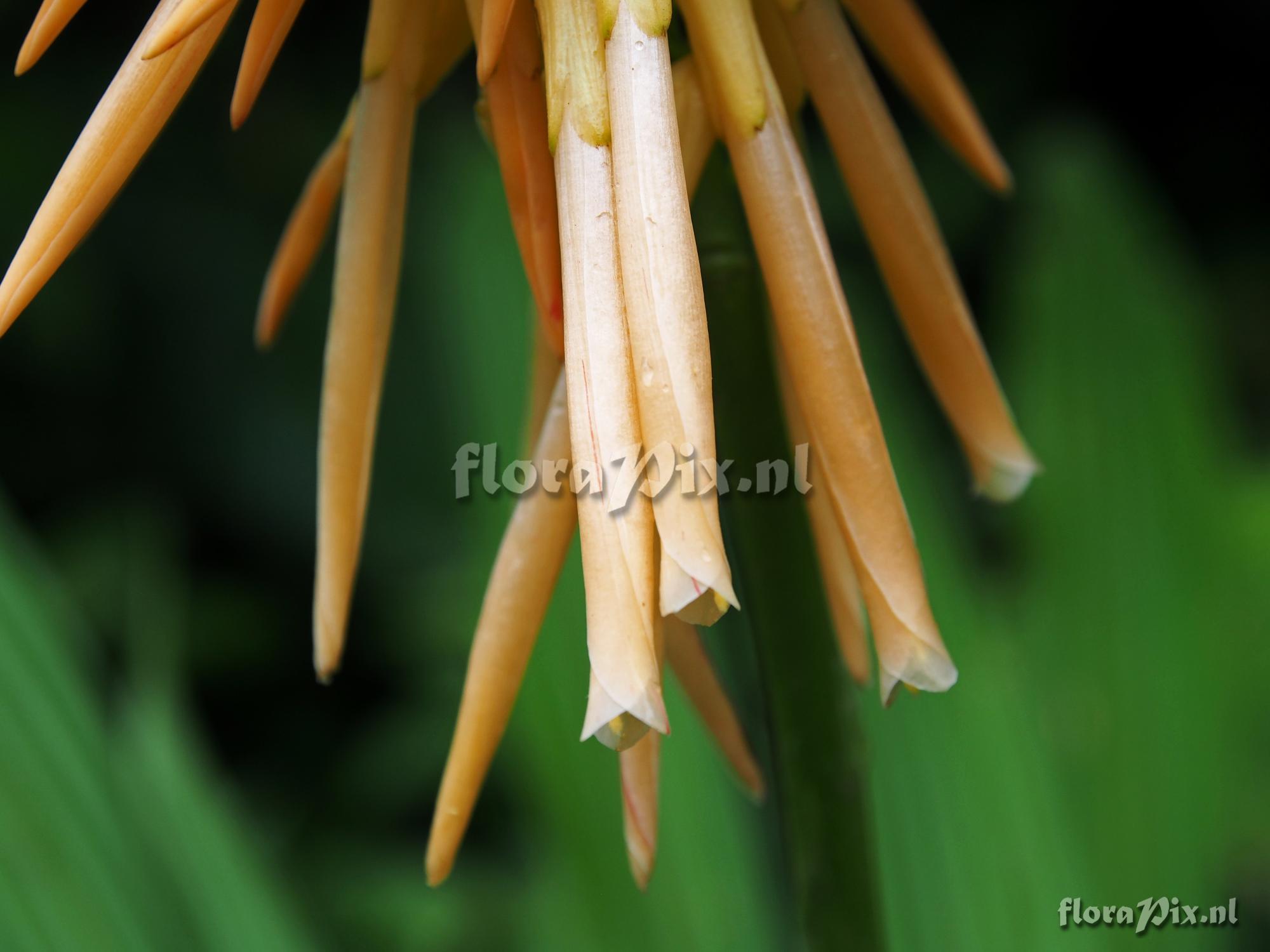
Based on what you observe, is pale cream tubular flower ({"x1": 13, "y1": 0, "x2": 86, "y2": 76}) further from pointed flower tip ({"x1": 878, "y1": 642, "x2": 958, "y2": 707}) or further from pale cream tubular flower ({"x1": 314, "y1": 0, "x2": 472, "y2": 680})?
pointed flower tip ({"x1": 878, "y1": 642, "x2": 958, "y2": 707})

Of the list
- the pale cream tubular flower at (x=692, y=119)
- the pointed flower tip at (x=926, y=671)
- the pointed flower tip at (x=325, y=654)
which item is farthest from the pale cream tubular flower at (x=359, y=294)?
the pointed flower tip at (x=926, y=671)

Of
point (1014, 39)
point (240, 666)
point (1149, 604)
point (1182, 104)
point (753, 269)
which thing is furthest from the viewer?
point (1182, 104)

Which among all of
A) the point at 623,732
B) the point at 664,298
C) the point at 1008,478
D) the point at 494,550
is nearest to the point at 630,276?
the point at 664,298

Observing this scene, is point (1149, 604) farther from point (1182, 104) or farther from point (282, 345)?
point (282, 345)

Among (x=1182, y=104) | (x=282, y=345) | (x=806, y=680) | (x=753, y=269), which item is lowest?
(x=806, y=680)

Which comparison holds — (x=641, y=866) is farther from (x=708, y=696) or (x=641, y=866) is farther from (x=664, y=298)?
(x=664, y=298)

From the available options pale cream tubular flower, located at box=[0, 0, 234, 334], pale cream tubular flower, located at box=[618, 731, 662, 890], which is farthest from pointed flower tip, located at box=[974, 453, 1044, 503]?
pale cream tubular flower, located at box=[0, 0, 234, 334]

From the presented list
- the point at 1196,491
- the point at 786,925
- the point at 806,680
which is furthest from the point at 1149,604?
the point at 806,680
